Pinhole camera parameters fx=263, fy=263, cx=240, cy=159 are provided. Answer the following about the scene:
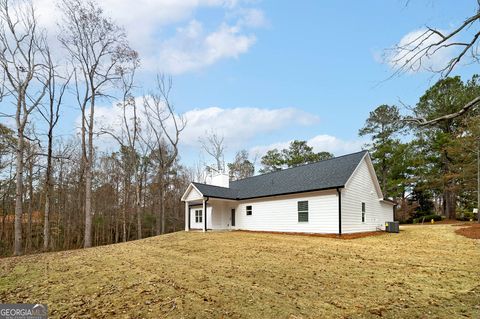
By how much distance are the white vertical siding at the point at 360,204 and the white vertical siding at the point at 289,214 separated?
0.71 m

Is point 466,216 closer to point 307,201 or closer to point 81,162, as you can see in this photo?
point 307,201

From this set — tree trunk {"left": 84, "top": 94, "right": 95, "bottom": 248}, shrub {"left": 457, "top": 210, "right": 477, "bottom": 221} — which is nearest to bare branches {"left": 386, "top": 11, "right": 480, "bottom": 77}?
tree trunk {"left": 84, "top": 94, "right": 95, "bottom": 248}

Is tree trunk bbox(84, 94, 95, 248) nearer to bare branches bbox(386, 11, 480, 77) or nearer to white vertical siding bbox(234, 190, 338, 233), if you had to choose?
white vertical siding bbox(234, 190, 338, 233)

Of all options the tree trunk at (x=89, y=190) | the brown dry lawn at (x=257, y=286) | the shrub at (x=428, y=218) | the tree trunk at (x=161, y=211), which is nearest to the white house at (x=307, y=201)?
the tree trunk at (x=161, y=211)

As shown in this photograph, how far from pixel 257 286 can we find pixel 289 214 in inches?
448

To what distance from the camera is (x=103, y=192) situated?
83.6 feet

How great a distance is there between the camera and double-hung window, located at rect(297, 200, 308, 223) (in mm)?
15359

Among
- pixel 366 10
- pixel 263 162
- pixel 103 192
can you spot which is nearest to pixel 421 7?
pixel 366 10

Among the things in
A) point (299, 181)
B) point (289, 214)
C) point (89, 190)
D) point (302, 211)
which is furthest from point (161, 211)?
point (302, 211)

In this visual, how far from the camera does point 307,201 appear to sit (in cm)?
1534

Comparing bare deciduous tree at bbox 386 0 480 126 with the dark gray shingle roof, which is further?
the dark gray shingle roof

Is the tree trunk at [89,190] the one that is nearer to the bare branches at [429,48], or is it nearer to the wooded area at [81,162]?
the wooded area at [81,162]

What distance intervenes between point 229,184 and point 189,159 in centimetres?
1174

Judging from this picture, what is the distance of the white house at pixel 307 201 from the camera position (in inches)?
565
